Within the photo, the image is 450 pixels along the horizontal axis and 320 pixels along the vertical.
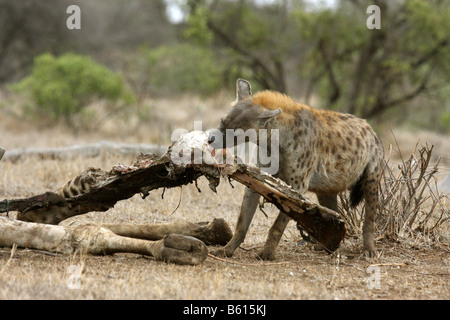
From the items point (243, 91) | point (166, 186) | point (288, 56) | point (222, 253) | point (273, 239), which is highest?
point (288, 56)

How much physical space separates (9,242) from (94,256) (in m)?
0.64

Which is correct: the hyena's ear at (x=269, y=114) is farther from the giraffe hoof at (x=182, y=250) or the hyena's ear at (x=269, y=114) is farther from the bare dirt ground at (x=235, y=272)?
the giraffe hoof at (x=182, y=250)

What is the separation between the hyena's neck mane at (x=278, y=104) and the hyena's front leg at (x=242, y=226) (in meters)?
0.72

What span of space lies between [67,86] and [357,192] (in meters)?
9.75

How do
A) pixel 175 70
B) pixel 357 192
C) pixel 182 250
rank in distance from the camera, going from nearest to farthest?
pixel 182 250
pixel 357 192
pixel 175 70

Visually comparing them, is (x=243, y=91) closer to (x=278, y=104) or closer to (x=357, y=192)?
(x=278, y=104)

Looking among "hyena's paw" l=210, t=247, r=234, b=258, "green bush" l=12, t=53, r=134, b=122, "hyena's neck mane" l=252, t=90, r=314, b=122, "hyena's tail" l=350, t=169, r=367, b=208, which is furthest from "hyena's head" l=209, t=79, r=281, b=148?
"green bush" l=12, t=53, r=134, b=122

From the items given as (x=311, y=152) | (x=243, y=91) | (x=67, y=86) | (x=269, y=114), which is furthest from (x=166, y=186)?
(x=67, y=86)

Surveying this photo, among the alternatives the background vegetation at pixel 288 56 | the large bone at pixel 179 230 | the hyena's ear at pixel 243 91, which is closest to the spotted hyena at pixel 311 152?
the hyena's ear at pixel 243 91

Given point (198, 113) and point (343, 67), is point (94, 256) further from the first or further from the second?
point (343, 67)

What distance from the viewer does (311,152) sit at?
521cm

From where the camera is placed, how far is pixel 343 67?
1750 cm

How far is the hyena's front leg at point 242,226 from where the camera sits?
Result: 510 cm
